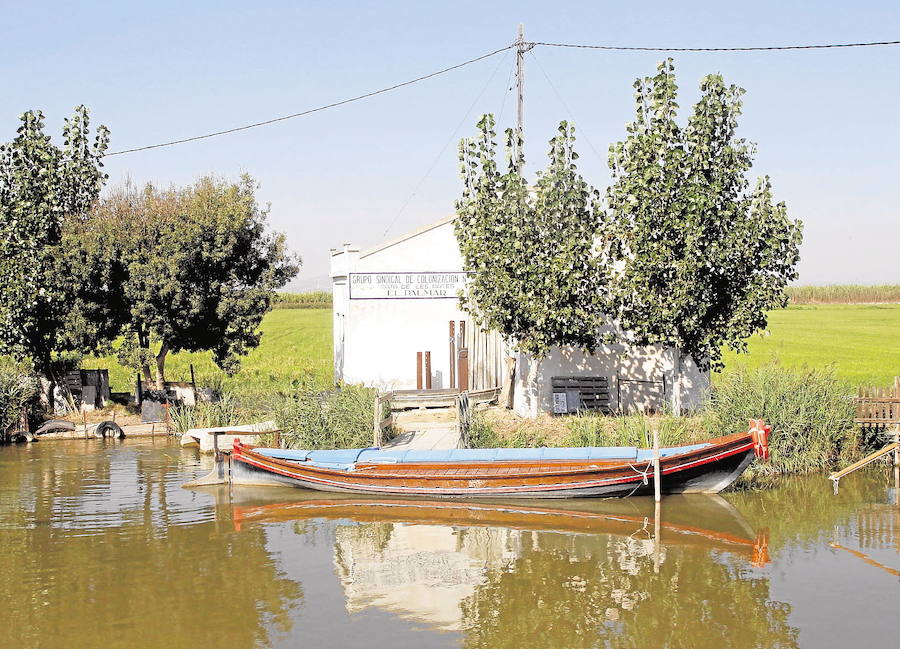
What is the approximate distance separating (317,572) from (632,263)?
36.9ft

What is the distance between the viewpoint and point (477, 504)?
63.0ft

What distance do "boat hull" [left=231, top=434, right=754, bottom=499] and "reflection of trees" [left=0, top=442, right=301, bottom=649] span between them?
9.50 ft

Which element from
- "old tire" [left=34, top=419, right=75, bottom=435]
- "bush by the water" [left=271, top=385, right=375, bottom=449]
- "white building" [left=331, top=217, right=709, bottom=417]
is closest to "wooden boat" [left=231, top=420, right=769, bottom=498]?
"bush by the water" [left=271, top=385, right=375, bottom=449]

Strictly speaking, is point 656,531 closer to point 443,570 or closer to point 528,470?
point 528,470

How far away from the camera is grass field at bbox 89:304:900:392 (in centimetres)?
3815

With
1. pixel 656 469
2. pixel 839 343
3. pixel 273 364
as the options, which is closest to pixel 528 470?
pixel 656 469

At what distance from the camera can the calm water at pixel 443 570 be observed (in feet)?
38.9

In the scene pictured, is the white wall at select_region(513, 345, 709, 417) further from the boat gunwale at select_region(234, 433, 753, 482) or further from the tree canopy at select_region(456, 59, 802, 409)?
the boat gunwale at select_region(234, 433, 753, 482)

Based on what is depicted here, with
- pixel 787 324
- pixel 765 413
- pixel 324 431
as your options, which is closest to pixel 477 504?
pixel 324 431

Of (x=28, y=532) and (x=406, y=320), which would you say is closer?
(x=28, y=532)

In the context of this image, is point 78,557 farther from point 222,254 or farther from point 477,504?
point 222,254

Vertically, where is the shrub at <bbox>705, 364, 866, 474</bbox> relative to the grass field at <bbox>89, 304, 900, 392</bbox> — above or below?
below

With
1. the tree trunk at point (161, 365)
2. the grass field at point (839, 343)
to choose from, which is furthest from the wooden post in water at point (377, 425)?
the grass field at point (839, 343)

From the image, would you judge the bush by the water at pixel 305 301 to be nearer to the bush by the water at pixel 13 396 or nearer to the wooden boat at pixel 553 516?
the bush by the water at pixel 13 396
